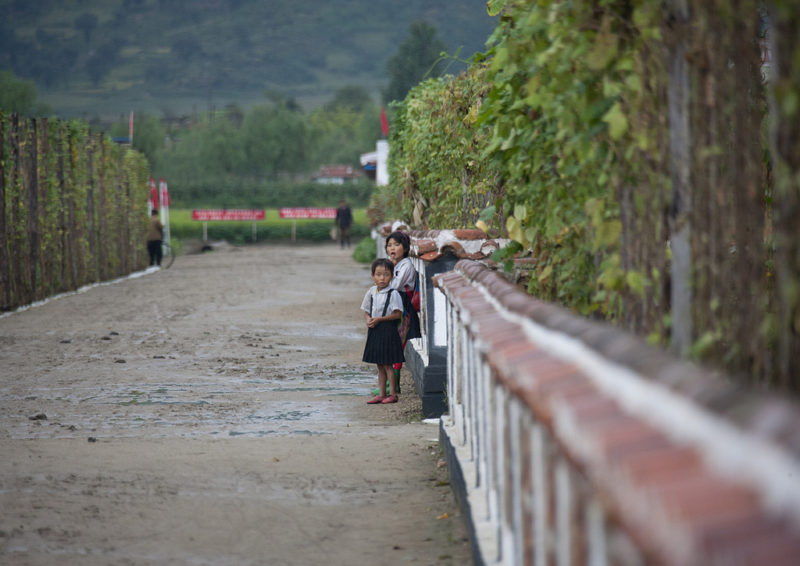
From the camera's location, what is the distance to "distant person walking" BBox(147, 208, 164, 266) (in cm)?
2900

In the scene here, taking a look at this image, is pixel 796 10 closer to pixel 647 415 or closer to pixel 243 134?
pixel 647 415

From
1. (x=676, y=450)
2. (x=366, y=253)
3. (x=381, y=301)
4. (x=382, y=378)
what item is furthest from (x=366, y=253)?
(x=676, y=450)

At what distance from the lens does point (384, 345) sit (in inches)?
322

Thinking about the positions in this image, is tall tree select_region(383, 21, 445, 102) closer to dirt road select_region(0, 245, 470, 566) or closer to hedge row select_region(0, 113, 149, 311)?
hedge row select_region(0, 113, 149, 311)

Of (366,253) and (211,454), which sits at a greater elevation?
(366,253)

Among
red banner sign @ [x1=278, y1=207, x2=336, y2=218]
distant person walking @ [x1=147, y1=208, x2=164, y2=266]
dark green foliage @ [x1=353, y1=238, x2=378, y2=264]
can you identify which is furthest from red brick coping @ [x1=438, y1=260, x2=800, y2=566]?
red banner sign @ [x1=278, y1=207, x2=336, y2=218]

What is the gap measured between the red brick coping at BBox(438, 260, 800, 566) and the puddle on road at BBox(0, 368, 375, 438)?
5190 millimetres

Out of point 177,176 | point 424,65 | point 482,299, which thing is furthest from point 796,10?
point 177,176

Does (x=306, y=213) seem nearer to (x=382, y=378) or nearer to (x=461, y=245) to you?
(x=382, y=378)

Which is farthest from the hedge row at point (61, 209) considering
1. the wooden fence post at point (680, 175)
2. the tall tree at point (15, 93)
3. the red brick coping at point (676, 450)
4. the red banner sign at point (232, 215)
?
the tall tree at point (15, 93)

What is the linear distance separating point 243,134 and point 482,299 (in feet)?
409

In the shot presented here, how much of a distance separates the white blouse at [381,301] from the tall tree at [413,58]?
7998 cm

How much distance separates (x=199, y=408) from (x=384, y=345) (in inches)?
58.0

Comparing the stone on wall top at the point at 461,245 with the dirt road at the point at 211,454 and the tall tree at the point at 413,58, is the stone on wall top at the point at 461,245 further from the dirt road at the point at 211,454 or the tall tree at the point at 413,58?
the tall tree at the point at 413,58
